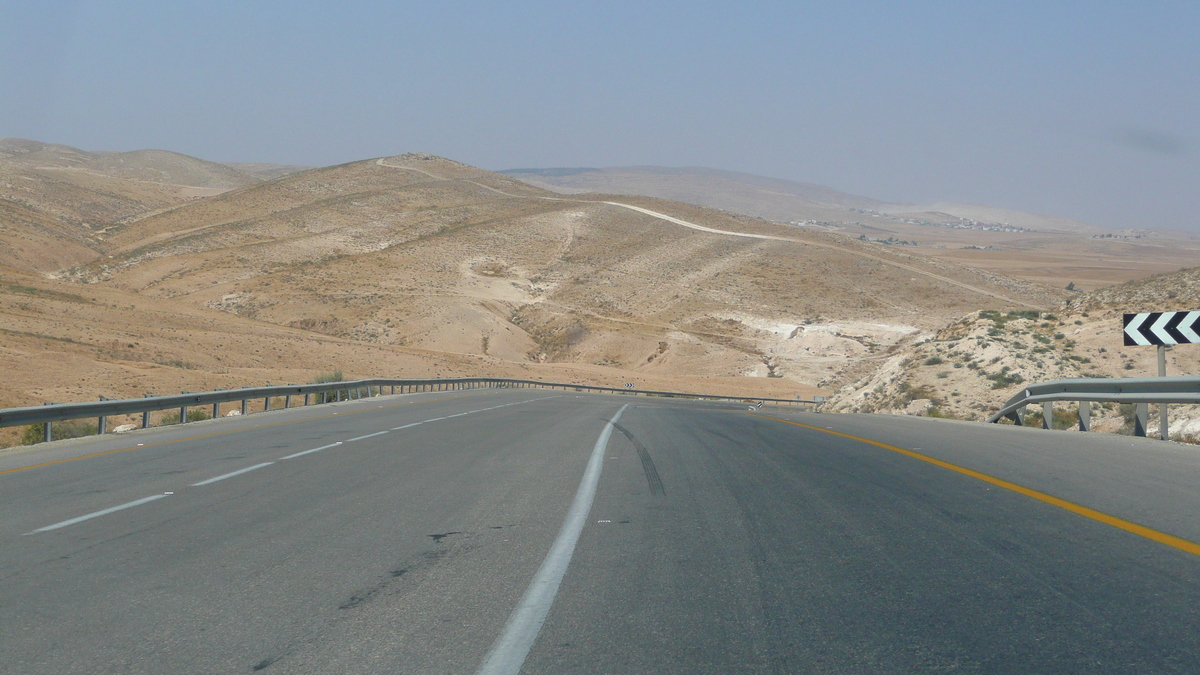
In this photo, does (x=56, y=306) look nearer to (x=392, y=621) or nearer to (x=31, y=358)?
Answer: (x=31, y=358)

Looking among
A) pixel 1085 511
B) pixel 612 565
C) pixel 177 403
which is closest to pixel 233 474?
pixel 612 565

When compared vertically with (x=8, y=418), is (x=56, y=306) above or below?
above

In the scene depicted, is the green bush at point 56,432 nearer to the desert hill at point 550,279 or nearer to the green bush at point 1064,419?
the green bush at point 1064,419

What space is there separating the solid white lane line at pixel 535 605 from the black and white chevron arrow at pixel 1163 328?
440 inches

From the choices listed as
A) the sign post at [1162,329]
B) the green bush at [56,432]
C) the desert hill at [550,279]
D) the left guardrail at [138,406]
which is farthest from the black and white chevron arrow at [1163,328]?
the desert hill at [550,279]

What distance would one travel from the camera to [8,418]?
15688 mm

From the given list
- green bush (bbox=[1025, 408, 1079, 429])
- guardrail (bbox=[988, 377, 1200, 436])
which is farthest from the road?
green bush (bbox=[1025, 408, 1079, 429])

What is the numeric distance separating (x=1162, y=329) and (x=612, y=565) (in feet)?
41.9

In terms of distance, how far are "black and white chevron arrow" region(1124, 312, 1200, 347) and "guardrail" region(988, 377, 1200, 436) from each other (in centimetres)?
78

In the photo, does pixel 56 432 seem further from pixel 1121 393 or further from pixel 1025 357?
pixel 1025 357

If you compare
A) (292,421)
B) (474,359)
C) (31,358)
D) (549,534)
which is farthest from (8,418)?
(474,359)

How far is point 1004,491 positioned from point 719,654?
218 inches

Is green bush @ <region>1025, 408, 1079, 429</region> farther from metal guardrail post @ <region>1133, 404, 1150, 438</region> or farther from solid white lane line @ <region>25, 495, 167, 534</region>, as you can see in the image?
solid white lane line @ <region>25, 495, 167, 534</region>

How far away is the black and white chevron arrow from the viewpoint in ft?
48.0
